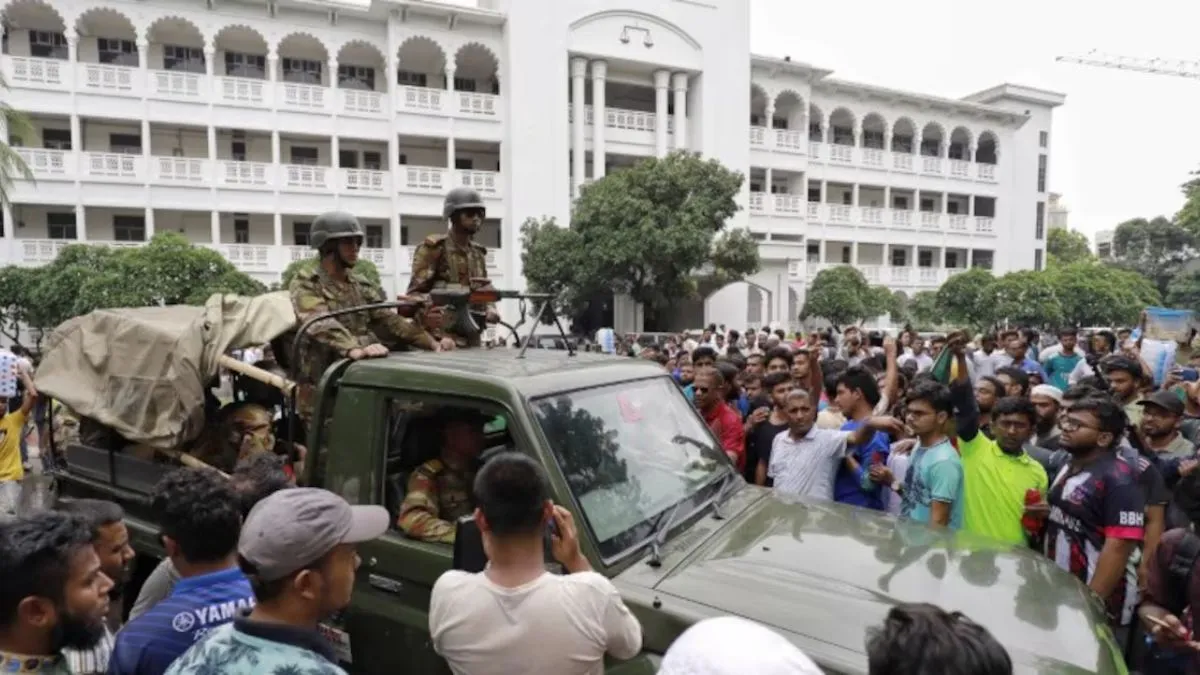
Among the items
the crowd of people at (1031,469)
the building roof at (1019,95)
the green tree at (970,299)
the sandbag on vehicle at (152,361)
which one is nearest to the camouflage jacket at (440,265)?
the sandbag on vehicle at (152,361)

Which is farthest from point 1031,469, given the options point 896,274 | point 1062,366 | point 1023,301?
point 896,274

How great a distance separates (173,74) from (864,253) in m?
32.4

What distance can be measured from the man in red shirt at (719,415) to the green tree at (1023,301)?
29.4m

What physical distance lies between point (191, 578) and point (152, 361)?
2.10m

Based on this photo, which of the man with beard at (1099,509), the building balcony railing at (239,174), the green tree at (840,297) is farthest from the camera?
the green tree at (840,297)

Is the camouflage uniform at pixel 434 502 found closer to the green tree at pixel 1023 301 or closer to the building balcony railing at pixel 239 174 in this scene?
the building balcony railing at pixel 239 174

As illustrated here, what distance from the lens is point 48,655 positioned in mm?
1754

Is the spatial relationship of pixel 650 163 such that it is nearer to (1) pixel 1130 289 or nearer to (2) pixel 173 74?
(2) pixel 173 74

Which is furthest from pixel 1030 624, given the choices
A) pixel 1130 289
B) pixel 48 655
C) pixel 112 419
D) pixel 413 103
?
pixel 1130 289

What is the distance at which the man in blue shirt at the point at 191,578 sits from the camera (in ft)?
6.63

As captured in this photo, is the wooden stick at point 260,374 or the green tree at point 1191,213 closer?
the wooden stick at point 260,374

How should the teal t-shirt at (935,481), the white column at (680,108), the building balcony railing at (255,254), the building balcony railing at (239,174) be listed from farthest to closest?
the white column at (680,108) < the building balcony railing at (239,174) < the building balcony railing at (255,254) < the teal t-shirt at (935,481)

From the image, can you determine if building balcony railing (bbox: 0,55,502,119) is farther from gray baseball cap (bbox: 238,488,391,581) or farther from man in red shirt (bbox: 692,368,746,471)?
gray baseball cap (bbox: 238,488,391,581)

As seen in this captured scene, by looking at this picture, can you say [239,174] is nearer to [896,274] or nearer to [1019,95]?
[896,274]
